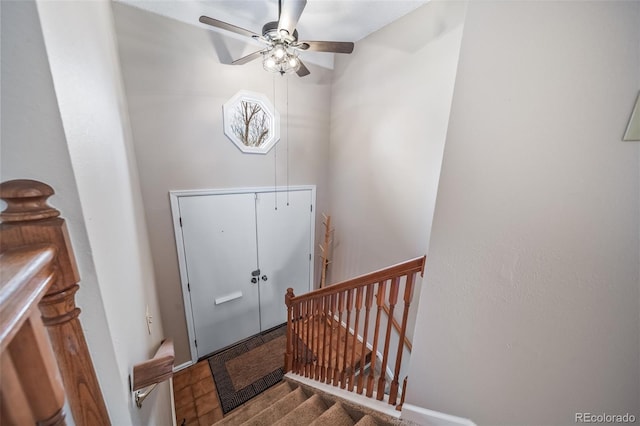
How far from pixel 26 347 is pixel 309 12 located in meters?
2.70

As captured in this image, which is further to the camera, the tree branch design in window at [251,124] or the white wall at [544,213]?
the tree branch design in window at [251,124]

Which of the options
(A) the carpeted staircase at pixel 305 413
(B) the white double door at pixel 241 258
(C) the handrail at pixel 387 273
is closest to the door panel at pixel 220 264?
(B) the white double door at pixel 241 258

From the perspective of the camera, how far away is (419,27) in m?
1.91

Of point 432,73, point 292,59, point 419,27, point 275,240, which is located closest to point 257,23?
point 292,59

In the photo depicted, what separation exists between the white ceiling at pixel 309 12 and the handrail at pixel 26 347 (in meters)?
2.42

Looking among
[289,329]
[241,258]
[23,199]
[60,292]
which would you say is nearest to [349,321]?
[289,329]

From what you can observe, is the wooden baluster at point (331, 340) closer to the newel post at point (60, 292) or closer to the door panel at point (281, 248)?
the newel post at point (60, 292)

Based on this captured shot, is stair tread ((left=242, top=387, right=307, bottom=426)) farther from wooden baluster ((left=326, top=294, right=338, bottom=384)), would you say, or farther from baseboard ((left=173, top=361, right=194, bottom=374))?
baseboard ((left=173, top=361, right=194, bottom=374))

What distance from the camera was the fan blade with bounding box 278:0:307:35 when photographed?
1.24m

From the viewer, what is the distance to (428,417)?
1.05 metres

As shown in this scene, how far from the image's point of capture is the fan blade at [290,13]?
1241mm

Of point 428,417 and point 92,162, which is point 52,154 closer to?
point 92,162

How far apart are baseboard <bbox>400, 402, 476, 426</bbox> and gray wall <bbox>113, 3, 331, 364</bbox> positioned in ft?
7.68

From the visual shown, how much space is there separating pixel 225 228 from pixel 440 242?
2.25 meters
